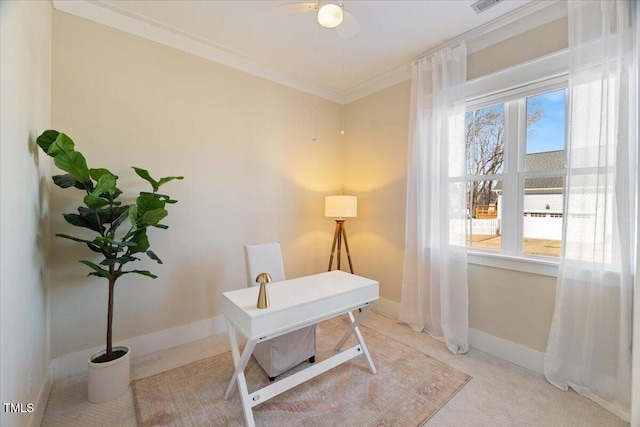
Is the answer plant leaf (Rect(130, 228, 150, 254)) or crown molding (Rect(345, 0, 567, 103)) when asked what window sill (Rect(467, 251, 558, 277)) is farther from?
plant leaf (Rect(130, 228, 150, 254))

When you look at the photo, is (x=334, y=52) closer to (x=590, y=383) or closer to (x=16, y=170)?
(x=16, y=170)

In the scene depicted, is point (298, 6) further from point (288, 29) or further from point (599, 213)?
point (599, 213)

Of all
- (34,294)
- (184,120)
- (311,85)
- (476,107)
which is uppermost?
(311,85)

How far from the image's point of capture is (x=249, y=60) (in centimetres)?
300

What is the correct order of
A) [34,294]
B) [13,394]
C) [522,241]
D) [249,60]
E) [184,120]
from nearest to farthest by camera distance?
[13,394], [34,294], [522,241], [184,120], [249,60]

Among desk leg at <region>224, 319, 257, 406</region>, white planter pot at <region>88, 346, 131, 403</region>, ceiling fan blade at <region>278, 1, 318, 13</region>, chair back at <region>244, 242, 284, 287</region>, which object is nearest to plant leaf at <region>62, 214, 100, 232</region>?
white planter pot at <region>88, 346, 131, 403</region>

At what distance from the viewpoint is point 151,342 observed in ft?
8.09

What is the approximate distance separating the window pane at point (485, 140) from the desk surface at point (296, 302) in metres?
1.68

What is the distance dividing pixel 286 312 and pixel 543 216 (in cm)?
233

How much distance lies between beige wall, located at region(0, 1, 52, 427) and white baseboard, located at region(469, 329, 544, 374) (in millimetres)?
3237

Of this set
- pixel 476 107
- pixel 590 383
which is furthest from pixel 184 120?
pixel 590 383

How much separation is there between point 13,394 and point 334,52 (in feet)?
11.4

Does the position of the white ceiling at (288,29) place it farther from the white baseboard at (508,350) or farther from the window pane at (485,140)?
the white baseboard at (508,350)

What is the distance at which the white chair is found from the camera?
203 cm
